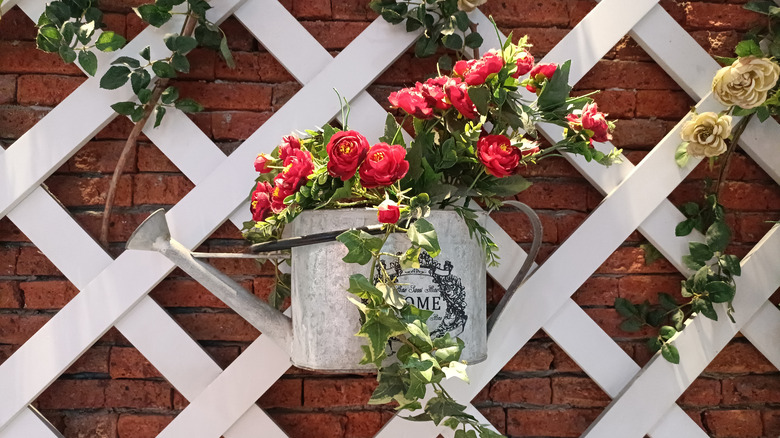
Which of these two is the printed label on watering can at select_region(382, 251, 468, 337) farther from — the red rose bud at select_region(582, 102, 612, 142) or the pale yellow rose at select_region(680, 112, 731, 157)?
the pale yellow rose at select_region(680, 112, 731, 157)

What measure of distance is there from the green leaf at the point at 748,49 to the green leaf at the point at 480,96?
54 centimetres

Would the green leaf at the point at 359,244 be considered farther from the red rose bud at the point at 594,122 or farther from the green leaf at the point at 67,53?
the green leaf at the point at 67,53

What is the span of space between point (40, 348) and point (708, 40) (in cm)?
119

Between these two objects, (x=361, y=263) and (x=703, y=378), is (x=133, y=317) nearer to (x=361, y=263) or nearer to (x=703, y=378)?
(x=361, y=263)

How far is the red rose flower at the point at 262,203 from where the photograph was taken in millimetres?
898

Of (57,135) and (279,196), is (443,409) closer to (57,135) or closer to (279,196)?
(279,196)

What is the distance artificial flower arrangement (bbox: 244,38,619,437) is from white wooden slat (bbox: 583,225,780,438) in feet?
1.13

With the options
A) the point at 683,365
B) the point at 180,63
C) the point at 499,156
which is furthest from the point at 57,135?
the point at 683,365

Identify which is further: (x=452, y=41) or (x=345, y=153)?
(x=452, y=41)

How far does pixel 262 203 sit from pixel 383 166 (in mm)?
210

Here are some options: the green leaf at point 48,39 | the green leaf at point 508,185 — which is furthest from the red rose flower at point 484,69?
the green leaf at point 48,39

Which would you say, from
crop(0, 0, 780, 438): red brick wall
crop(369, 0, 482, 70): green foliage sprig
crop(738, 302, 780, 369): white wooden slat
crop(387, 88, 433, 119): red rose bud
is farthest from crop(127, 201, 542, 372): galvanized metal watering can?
crop(738, 302, 780, 369): white wooden slat

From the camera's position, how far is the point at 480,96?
84cm

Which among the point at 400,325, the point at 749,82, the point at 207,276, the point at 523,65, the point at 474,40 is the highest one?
the point at 749,82
